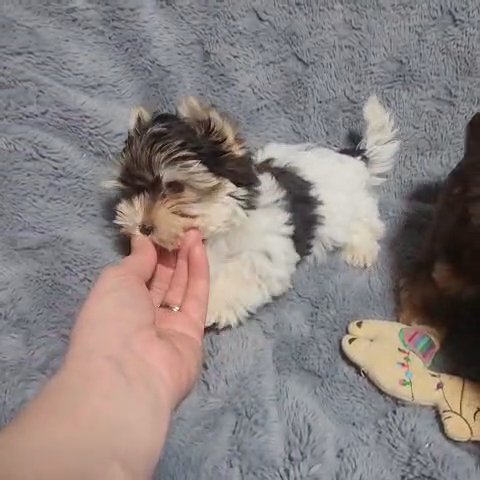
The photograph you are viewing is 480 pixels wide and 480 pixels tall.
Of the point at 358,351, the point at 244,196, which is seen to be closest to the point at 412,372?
the point at 358,351

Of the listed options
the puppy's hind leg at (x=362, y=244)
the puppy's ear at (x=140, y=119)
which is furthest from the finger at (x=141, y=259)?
the puppy's hind leg at (x=362, y=244)

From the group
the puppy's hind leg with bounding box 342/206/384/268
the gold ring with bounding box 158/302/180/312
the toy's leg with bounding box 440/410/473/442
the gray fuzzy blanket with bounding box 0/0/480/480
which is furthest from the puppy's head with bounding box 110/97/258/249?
the toy's leg with bounding box 440/410/473/442

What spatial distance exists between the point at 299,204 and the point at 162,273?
1.14 ft

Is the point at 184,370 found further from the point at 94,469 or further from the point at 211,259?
the point at 211,259

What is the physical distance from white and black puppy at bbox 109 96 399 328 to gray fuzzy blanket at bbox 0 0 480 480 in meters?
0.09

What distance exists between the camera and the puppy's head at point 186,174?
5.72 feet

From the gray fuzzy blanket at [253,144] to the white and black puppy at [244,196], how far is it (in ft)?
0.29

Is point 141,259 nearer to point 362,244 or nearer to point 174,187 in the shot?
point 174,187

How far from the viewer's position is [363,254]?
2.11 meters

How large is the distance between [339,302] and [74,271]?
607mm

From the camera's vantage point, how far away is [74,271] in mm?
1992

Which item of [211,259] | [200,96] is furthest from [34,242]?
[200,96]

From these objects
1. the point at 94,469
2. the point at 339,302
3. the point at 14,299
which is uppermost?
the point at 94,469

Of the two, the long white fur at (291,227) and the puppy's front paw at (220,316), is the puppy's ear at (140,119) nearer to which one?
the long white fur at (291,227)
